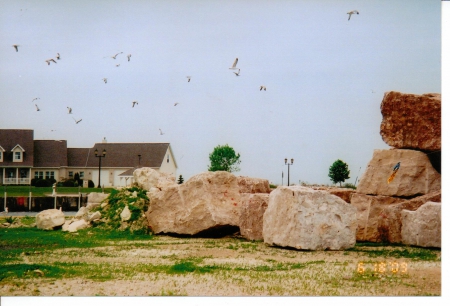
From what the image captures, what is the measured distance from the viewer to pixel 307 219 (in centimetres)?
1105

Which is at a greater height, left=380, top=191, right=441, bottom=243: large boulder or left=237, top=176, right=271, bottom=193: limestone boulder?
left=237, top=176, right=271, bottom=193: limestone boulder

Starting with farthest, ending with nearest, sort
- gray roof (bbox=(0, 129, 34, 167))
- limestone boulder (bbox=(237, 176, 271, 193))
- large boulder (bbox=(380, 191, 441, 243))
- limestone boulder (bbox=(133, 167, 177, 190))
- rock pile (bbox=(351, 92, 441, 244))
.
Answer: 1. limestone boulder (bbox=(133, 167, 177, 190))
2. limestone boulder (bbox=(237, 176, 271, 193))
3. rock pile (bbox=(351, 92, 441, 244))
4. large boulder (bbox=(380, 191, 441, 243))
5. gray roof (bbox=(0, 129, 34, 167))

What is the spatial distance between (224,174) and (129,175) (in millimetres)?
3438

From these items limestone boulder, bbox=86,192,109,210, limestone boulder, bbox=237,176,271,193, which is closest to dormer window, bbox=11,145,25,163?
limestone boulder, bbox=86,192,109,210

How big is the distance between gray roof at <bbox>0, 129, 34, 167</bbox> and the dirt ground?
2612 mm

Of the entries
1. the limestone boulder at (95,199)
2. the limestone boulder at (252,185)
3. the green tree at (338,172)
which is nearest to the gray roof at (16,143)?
the limestone boulder at (95,199)

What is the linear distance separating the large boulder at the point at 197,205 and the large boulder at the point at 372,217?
293cm

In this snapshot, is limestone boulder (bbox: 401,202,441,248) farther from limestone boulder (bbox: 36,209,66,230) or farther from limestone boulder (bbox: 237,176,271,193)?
limestone boulder (bbox: 36,209,66,230)

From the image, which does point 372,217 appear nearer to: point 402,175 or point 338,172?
point 402,175

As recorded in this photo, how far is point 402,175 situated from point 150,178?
7.08 metres

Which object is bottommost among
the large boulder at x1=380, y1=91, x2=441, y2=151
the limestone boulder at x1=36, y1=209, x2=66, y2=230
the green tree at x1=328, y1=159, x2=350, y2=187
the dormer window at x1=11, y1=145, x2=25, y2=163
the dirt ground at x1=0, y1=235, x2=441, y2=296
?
the dirt ground at x1=0, y1=235, x2=441, y2=296

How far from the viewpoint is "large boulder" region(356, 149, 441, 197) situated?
41.3 feet

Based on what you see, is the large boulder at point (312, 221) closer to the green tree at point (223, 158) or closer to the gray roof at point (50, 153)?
the green tree at point (223, 158)

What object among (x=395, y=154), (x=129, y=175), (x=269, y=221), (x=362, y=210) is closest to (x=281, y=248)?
(x=269, y=221)
